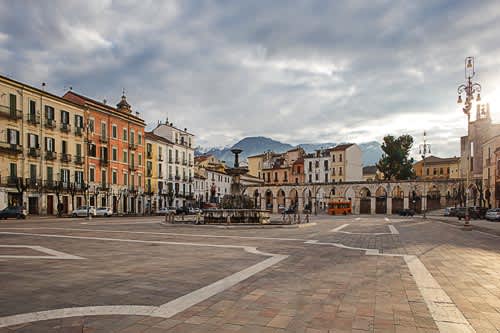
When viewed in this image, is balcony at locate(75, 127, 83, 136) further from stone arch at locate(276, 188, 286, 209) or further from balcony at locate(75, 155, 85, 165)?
stone arch at locate(276, 188, 286, 209)

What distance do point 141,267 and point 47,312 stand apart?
3.71 m

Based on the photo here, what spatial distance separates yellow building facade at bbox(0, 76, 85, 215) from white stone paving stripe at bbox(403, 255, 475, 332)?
40.0 metres

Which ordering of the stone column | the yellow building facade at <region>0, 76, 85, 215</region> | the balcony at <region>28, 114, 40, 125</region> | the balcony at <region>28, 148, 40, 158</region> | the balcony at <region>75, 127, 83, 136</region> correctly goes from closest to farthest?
the yellow building facade at <region>0, 76, 85, 215</region> < the balcony at <region>28, 148, 40, 158</region> < the balcony at <region>28, 114, 40, 125</region> < the balcony at <region>75, 127, 83, 136</region> < the stone column

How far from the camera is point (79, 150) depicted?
47781 millimetres

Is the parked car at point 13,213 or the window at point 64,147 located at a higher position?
the window at point 64,147

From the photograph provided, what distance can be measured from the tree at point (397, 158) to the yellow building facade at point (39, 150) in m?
58.3

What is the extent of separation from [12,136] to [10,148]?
151cm

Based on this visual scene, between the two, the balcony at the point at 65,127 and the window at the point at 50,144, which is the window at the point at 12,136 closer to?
the window at the point at 50,144

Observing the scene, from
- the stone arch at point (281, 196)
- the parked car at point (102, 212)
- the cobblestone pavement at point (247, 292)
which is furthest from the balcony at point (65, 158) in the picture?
the stone arch at point (281, 196)

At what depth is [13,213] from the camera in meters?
34.8

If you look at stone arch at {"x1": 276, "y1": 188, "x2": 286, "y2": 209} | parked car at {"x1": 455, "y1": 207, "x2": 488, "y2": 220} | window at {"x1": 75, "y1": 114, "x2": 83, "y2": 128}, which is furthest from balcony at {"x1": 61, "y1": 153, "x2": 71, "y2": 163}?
parked car at {"x1": 455, "y1": 207, "x2": 488, "y2": 220}

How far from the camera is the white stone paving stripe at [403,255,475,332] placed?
4.86 metres

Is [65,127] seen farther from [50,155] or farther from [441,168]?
[441,168]

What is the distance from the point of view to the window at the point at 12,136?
38.7 meters
